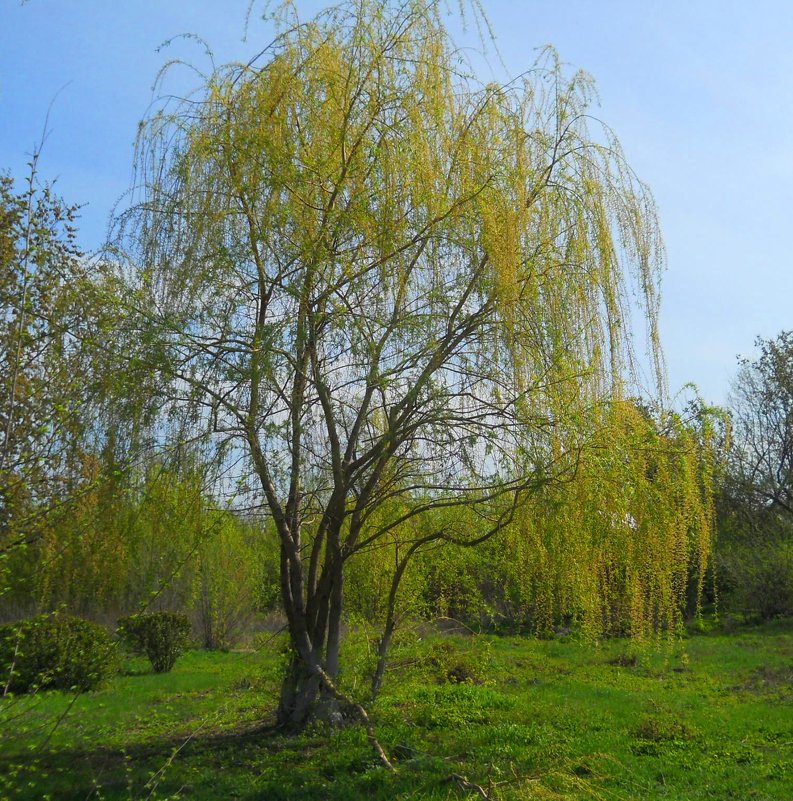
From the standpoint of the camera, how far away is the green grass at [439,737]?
5309 mm

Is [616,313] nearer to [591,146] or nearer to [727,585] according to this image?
[591,146]

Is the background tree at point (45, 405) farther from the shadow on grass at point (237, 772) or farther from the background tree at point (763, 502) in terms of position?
the background tree at point (763, 502)

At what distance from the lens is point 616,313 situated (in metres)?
5.27

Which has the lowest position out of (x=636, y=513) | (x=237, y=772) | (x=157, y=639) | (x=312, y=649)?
(x=237, y=772)

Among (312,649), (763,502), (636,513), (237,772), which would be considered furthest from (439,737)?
(763,502)

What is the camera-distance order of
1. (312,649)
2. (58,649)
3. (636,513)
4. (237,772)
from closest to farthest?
(636,513) < (237,772) < (312,649) < (58,649)

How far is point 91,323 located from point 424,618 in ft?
13.3

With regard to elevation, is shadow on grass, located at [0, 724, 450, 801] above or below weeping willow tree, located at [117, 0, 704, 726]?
below

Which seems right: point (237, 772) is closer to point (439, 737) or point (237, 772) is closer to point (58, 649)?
point (439, 737)

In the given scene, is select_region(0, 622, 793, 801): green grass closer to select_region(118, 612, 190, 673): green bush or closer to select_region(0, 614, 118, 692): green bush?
select_region(0, 614, 118, 692): green bush

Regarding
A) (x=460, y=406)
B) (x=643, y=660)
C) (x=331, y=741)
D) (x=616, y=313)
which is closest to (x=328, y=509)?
(x=460, y=406)

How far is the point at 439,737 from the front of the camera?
22.2ft

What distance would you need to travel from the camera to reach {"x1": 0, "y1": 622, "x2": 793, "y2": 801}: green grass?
5.31m

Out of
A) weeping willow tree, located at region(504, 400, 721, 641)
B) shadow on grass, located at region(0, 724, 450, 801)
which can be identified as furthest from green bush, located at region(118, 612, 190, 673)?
weeping willow tree, located at region(504, 400, 721, 641)
